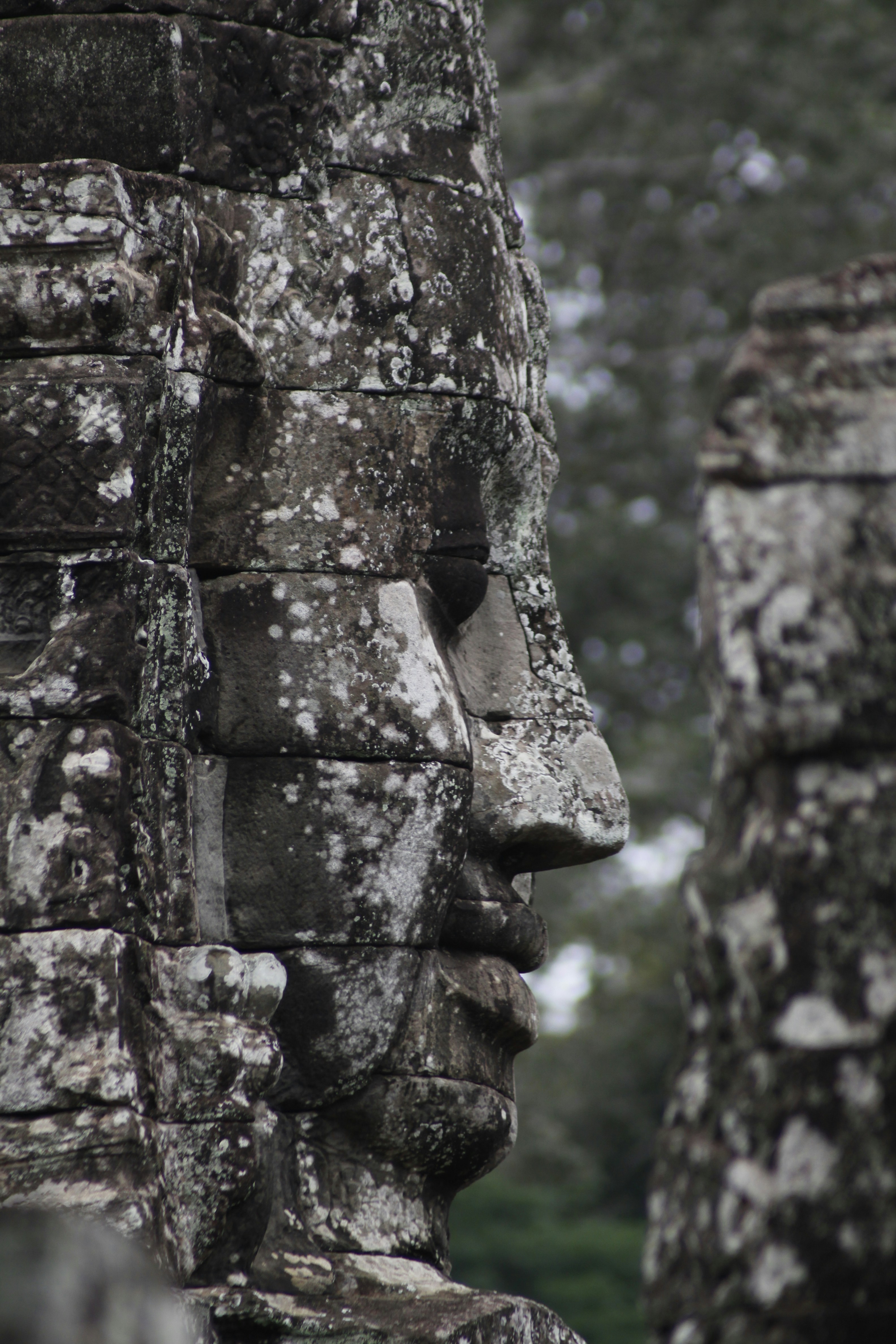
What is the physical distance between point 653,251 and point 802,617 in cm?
1231

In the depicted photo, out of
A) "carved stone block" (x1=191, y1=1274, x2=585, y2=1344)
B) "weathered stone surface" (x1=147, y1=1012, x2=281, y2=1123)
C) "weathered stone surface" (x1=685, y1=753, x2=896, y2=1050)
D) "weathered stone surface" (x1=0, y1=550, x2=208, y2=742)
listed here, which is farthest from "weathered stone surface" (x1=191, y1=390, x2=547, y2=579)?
"weathered stone surface" (x1=685, y1=753, x2=896, y2=1050)

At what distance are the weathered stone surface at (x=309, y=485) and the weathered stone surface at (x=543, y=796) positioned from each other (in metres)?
0.44

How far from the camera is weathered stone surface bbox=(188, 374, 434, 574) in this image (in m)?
3.34

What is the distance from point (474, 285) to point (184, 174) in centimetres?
59

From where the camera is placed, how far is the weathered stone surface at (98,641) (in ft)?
9.52

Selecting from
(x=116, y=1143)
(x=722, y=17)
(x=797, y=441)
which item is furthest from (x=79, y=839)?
(x=722, y=17)

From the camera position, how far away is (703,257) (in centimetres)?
1341

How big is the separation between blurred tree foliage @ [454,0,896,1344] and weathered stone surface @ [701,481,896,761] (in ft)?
37.1

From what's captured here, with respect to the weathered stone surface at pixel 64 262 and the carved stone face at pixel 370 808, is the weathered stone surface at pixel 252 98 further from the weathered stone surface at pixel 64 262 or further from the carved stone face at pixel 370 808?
the carved stone face at pixel 370 808

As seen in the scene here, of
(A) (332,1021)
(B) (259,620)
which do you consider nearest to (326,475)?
(B) (259,620)

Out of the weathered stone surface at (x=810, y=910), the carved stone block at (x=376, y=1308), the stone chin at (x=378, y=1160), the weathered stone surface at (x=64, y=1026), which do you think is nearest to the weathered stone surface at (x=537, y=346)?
the stone chin at (x=378, y=1160)

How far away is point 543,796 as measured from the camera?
3514 mm

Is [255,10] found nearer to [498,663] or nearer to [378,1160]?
[498,663]

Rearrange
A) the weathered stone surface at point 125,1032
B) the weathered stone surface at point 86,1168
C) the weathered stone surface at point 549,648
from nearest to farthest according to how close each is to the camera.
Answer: the weathered stone surface at point 86,1168 < the weathered stone surface at point 125,1032 < the weathered stone surface at point 549,648
